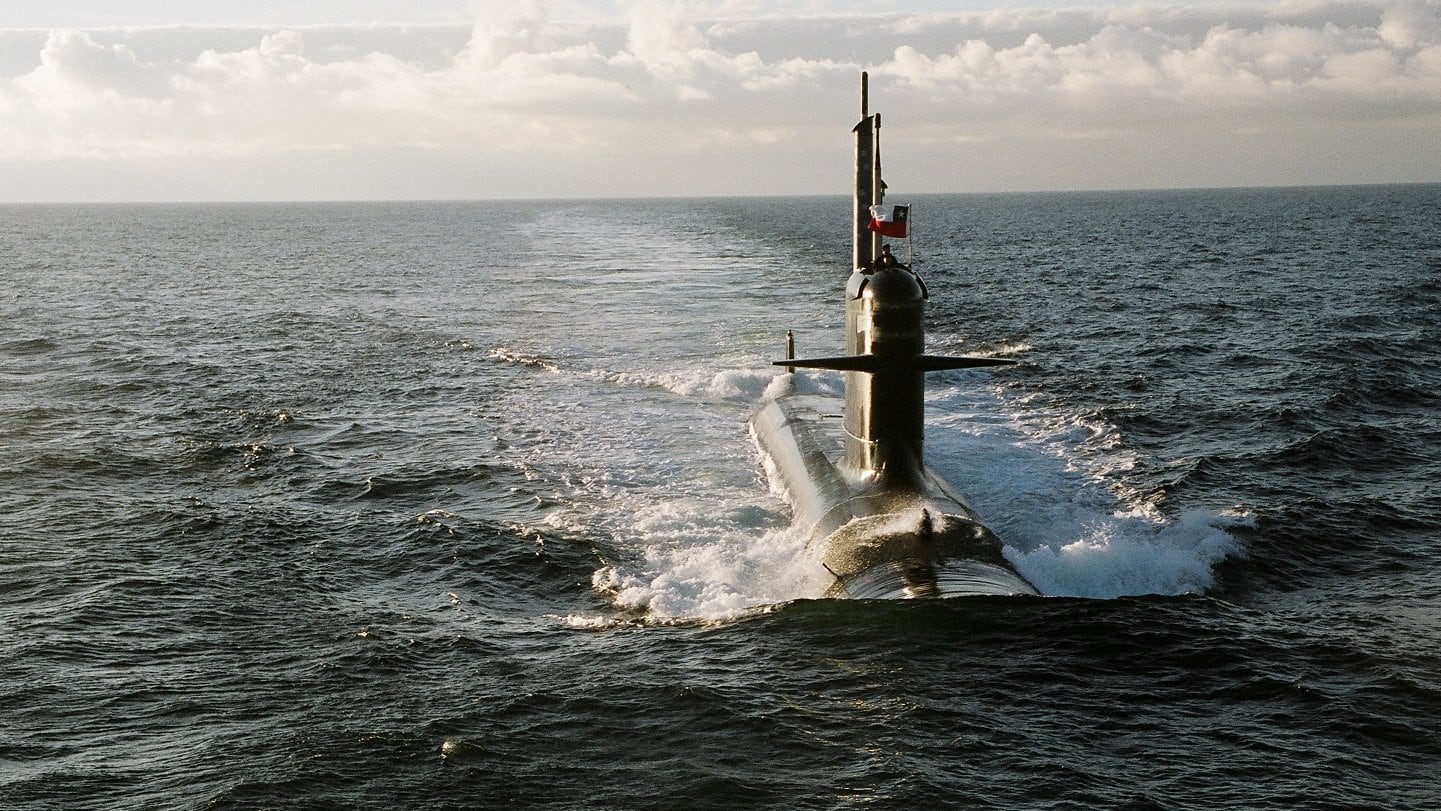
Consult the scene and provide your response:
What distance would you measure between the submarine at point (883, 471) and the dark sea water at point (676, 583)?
30.1 inches

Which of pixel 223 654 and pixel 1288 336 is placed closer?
pixel 223 654

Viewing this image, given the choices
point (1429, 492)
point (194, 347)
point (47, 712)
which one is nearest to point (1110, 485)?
point (1429, 492)

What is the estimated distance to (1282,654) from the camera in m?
15.3

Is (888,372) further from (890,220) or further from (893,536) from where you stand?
(893,536)

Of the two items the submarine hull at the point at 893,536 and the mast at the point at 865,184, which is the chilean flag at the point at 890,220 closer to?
the mast at the point at 865,184

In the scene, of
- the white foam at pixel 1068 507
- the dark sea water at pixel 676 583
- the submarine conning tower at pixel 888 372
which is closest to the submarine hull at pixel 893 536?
the submarine conning tower at pixel 888 372

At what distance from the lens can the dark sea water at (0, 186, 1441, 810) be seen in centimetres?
1252

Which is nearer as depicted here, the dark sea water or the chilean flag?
the dark sea water

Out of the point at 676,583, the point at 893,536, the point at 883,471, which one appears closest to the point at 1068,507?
the point at 883,471

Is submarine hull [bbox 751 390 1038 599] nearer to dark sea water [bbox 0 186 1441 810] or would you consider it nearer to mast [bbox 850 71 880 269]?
dark sea water [bbox 0 186 1441 810]

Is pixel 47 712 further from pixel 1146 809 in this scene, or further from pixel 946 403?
pixel 946 403

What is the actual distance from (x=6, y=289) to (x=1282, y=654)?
71.3m

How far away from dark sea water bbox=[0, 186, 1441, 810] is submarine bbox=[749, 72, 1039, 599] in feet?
2.51

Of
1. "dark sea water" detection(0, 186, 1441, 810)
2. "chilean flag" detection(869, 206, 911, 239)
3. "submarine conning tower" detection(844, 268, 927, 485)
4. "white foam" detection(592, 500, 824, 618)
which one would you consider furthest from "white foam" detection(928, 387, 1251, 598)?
"chilean flag" detection(869, 206, 911, 239)
